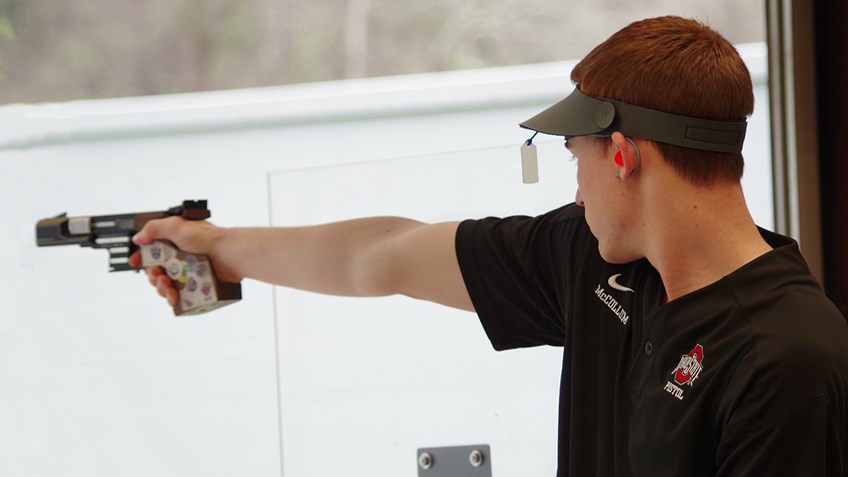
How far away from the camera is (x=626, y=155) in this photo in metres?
0.94

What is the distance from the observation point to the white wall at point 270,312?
1645 mm

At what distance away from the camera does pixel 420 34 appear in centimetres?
237

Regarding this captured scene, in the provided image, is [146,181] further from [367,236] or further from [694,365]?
[694,365]

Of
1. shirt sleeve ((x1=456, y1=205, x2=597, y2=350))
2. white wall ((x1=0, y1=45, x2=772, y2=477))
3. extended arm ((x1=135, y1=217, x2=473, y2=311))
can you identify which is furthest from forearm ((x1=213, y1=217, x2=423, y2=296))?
white wall ((x1=0, y1=45, x2=772, y2=477))

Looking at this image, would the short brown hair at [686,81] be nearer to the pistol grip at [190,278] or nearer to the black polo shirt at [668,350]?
the black polo shirt at [668,350]

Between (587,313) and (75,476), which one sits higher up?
(587,313)

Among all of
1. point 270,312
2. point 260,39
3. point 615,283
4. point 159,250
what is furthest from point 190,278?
point 260,39

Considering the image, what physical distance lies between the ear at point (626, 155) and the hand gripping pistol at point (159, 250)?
2.67 ft

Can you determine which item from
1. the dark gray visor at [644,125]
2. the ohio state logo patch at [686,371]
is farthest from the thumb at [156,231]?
the ohio state logo patch at [686,371]

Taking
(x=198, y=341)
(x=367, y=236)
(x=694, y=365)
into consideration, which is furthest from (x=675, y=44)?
(x=198, y=341)

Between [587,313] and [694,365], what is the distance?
8.8 inches

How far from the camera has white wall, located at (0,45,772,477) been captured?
1645 millimetres

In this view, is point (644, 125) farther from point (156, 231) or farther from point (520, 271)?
point (156, 231)

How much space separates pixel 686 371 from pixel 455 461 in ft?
2.58
